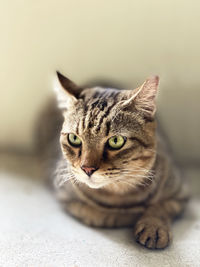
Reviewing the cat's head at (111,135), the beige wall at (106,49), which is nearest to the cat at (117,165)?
the cat's head at (111,135)

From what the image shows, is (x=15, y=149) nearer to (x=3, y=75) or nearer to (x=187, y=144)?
(x=3, y=75)

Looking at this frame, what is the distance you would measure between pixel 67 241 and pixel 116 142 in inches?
14.8

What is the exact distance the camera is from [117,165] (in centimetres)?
108

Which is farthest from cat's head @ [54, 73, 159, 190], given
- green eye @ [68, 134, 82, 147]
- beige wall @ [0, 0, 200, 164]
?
beige wall @ [0, 0, 200, 164]

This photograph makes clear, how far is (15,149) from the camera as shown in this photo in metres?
1.81

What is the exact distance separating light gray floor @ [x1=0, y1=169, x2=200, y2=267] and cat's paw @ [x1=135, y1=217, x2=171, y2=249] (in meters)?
0.02

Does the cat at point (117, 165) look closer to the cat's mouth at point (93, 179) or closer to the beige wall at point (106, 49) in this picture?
the cat's mouth at point (93, 179)

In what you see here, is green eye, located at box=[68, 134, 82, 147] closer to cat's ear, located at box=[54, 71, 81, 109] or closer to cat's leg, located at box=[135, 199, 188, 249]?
cat's ear, located at box=[54, 71, 81, 109]

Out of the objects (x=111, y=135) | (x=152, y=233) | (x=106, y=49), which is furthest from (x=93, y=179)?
(x=106, y=49)

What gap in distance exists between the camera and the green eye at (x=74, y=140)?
111 centimetres

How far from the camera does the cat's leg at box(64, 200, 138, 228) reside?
48.4 inches

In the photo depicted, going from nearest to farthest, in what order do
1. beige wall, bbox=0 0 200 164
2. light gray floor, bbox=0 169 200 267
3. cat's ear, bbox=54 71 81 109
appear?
light gray floor, bbox=0 169 200 267 → cat's ear, bbox=54 71 81 109 → beige wall, bbox=0 0 200 164

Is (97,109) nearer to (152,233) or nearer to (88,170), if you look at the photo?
(88,170)

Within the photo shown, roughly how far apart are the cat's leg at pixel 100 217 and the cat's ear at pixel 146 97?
388mm
